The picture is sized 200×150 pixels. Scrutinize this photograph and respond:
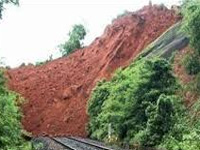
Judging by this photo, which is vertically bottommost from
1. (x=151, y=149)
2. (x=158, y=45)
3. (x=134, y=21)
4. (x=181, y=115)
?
(x=151, y=149)

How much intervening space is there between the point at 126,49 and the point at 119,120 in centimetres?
2779

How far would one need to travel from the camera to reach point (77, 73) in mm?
62969

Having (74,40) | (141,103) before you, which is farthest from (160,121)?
(74,40)

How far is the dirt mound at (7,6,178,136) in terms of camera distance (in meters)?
54.6

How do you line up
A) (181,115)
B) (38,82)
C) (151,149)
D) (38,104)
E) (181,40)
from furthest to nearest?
1. (38,82)
2. (38,104)
3. (181,40)
4. (181,115)
5. (151,149)

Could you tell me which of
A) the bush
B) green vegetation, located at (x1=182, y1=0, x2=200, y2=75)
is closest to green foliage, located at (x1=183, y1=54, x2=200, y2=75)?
green vegetation, located at (x1=182, y1=0, x2=200, y2=75)

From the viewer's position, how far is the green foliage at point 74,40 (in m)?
71.2

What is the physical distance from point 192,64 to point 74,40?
36.9 metres

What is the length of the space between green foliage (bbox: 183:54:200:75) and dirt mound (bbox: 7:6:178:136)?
16.1 metres

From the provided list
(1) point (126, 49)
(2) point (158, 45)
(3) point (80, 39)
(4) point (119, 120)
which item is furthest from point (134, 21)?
(4) point (119, 120)

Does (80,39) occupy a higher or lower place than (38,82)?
higher

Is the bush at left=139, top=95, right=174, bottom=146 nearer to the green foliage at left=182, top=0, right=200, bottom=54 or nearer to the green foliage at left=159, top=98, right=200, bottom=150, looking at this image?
the green foliage at left=159, top=98, right=200, bottom=150

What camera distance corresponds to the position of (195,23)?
33781 mm

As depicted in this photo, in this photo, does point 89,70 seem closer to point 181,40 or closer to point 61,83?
point 61,83
